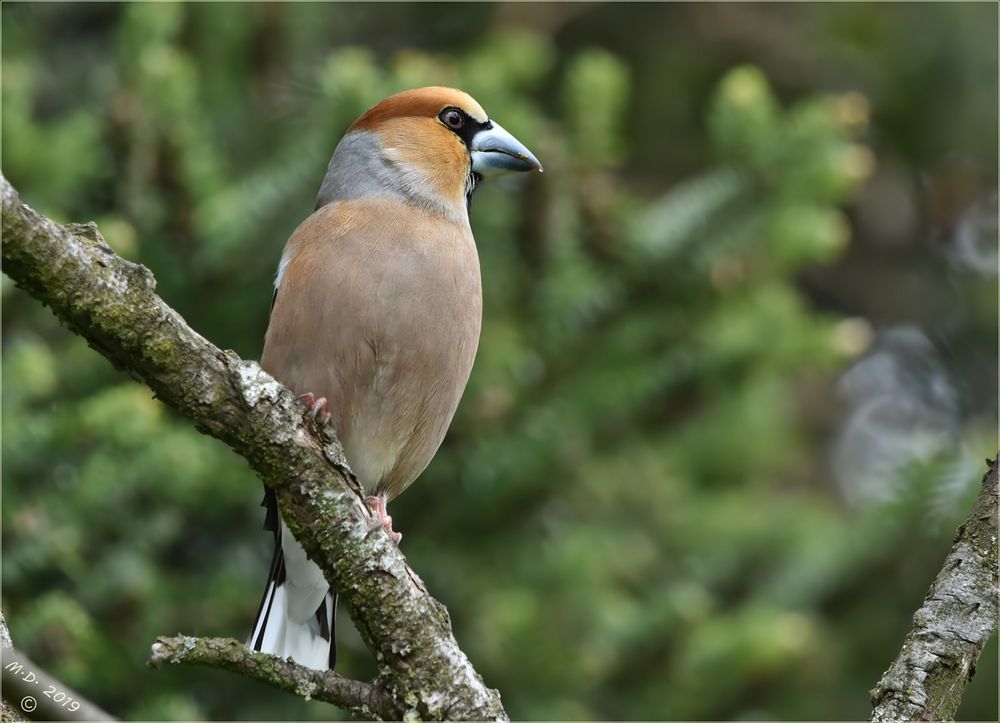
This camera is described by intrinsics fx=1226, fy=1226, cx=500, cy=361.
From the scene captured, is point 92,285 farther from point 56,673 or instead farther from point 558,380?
point 558,380

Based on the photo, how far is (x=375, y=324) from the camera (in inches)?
155

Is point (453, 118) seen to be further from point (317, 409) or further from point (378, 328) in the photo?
point (317, 409)

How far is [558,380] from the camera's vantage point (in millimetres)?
5754

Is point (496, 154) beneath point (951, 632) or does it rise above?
above

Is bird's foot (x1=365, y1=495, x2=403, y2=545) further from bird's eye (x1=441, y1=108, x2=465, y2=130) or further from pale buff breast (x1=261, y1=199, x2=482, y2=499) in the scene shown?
bird's eye (x1=441, y1=108, x2=465, y2=130)

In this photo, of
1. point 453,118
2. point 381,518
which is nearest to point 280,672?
point 381,518

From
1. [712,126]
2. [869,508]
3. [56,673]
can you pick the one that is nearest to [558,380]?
[712,126]

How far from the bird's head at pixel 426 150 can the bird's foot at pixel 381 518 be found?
3.65ft

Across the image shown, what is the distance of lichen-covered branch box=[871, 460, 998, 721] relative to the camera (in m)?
2.86

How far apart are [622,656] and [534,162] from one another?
8.51 ft

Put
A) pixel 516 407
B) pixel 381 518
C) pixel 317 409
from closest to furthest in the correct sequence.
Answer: pixel 317 409, pixel 381 518, pixel 516 407

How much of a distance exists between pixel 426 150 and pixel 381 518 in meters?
1.66

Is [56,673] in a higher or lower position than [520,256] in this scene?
lower

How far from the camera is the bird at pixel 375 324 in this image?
155 inches
